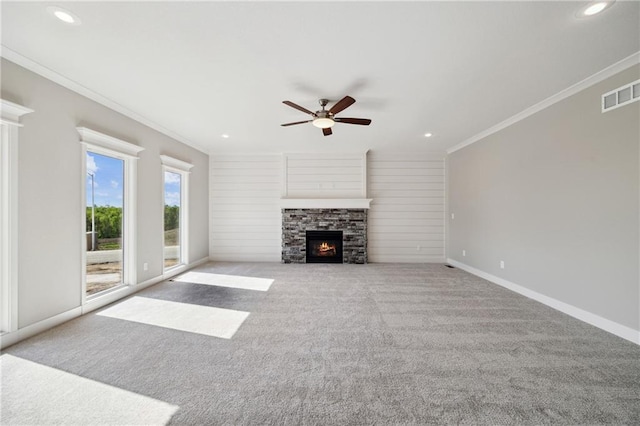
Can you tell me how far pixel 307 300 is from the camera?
3.49 m

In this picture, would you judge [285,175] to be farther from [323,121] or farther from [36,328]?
[36,328]

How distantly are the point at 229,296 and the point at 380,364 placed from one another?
7.98ft

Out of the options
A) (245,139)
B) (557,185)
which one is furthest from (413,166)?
(245,139)

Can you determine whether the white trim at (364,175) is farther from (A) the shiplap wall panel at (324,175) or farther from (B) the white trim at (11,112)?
(B) the white trim at (11,112)

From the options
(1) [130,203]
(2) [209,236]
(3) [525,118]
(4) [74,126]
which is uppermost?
(3) [525,118]

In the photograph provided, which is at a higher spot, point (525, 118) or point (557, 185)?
point (525, 118)

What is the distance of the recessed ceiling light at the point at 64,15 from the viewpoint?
5.80 ft

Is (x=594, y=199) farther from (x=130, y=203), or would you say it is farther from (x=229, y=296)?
(x=130, y=203)

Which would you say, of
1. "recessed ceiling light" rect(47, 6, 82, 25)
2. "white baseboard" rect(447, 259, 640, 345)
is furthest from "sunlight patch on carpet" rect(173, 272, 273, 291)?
"white baseboard" rect(447, 259, 640, 345)

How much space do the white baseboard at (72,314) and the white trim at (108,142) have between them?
1951 mm

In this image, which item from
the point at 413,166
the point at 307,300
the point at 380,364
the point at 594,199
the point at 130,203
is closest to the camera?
the point at 380,364

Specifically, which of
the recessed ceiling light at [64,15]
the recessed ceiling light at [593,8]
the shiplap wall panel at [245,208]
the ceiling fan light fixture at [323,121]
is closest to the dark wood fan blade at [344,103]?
the ceiling fan light fixture at [323,121]

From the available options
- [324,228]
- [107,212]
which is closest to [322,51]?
[107,212]

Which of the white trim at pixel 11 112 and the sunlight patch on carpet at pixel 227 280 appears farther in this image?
the sunlight patch on carpet at pixel 227 280
